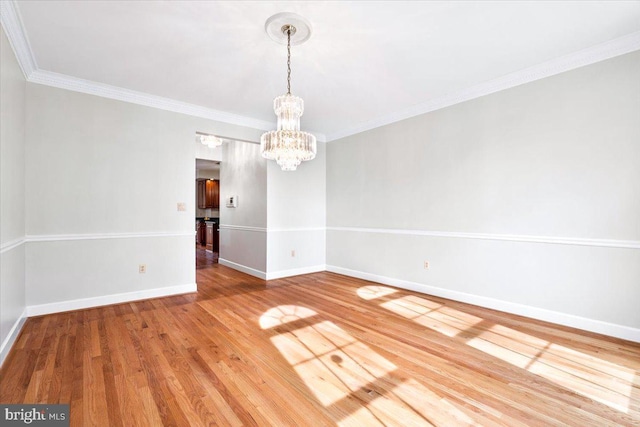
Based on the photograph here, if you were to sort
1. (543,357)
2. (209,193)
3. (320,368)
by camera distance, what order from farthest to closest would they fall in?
1. (209,193)
2. (543,357)
3. (320,368)

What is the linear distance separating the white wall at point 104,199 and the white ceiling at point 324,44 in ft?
1.46

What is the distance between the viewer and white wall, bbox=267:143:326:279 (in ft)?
17.0

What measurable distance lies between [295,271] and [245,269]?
102 centimetres

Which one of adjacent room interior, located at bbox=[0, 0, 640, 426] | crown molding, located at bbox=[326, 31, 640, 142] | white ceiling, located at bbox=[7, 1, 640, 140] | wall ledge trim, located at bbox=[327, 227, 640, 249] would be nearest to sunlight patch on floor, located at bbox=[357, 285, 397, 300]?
adjacent room interior, located at bbox=[0, 0, 640, 426]

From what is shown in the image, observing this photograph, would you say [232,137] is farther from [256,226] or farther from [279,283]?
[279,283]

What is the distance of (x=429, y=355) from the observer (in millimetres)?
2416

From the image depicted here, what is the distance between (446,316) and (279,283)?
2.61m

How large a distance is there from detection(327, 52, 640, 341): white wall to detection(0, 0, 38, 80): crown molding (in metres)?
4.30

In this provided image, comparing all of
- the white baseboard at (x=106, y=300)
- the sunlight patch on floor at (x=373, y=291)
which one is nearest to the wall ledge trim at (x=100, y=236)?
the white baseboard at (x=106, y=300)

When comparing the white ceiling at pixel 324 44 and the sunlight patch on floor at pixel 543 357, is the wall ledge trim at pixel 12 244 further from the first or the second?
the sunlight patch on floor at pixel 543 357

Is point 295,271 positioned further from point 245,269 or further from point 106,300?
point 106,300

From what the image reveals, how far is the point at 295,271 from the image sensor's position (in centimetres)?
545

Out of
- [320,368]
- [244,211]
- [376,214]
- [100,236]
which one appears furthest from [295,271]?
[320,368]

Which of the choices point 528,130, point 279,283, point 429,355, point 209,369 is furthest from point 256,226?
point 528,130
